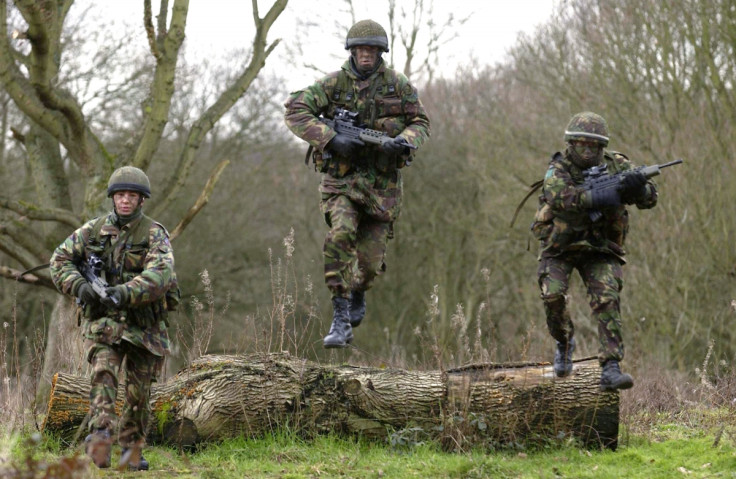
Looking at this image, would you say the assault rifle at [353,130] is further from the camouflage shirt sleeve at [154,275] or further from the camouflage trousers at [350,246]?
the camouflage shirt sleeve at [154,275]

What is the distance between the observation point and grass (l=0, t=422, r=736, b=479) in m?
6.46

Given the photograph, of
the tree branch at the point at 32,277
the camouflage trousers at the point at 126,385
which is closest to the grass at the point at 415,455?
the camouflage trousers at the point at 126,385

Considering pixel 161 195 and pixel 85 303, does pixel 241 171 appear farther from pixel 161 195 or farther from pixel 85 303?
pixel 85 303

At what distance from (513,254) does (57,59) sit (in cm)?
1311

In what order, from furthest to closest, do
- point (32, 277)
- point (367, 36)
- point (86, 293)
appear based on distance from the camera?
point (32, 277) < point (367, 36) < point (86, 293)

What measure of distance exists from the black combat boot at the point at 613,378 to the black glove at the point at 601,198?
1.16 metres

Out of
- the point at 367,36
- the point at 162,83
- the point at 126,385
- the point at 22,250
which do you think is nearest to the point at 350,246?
the point at 367,36

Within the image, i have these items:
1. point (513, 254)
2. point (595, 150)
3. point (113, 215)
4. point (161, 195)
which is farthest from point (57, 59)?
point (513, 254)

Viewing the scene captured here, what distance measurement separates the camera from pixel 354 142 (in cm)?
756

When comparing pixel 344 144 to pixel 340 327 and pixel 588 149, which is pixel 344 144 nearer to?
pixel 340 327

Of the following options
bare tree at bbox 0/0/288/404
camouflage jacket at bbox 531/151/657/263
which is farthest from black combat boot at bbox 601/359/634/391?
bare tree at bbox 0/0/288/404

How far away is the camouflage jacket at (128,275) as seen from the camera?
621 centimetres

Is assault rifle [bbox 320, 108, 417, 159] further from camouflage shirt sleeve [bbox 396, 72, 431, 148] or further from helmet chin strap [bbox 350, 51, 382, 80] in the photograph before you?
helmet chin strap [bbox 350, 51, 382, 80]

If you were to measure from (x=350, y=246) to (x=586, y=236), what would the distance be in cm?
188
